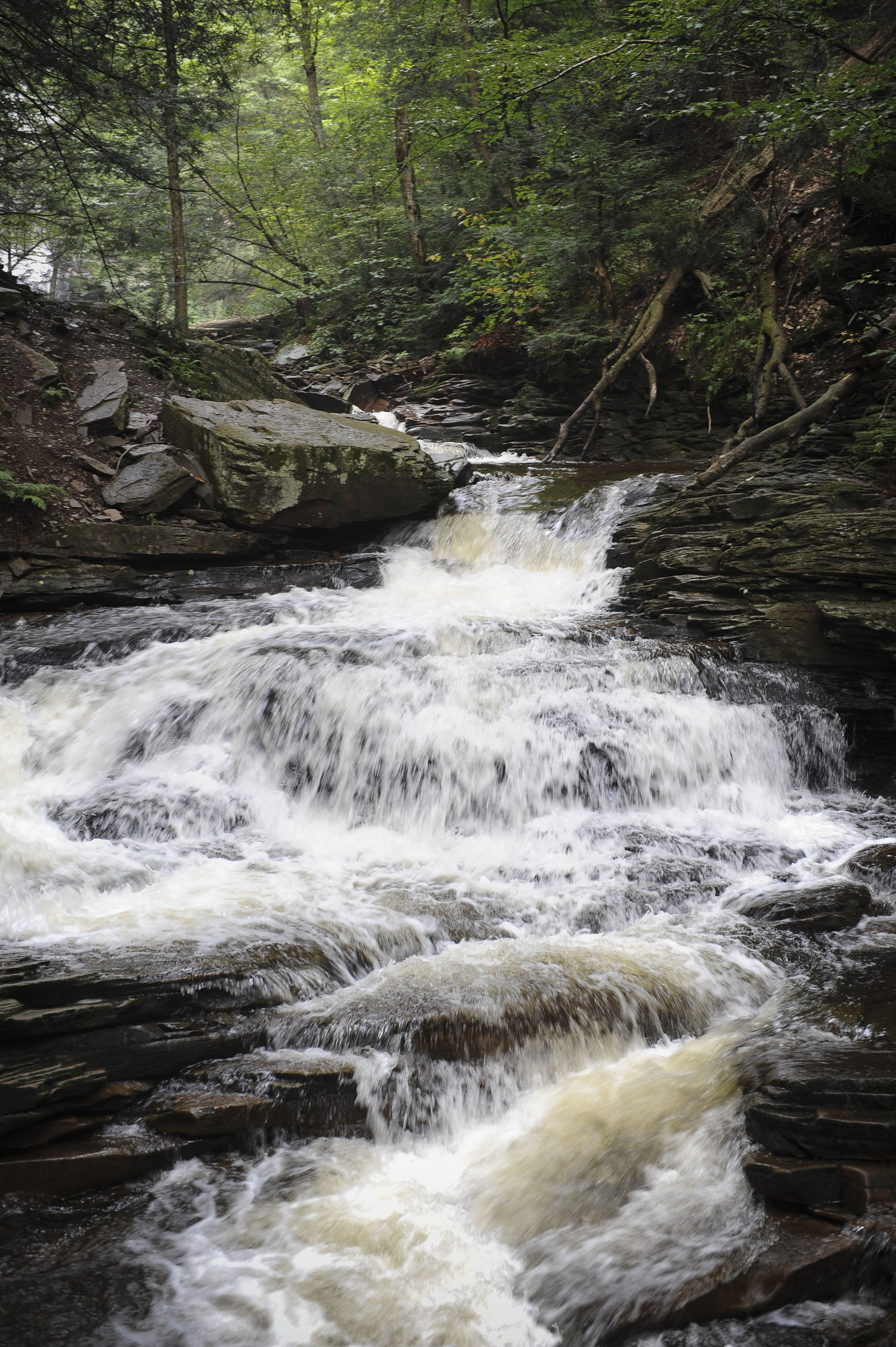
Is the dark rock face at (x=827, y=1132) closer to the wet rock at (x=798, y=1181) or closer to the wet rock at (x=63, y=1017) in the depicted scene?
the wet rock at (x=798, y=1181)

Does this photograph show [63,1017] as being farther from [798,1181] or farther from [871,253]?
[871,253]

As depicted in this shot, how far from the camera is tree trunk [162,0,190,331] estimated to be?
31.0 feet

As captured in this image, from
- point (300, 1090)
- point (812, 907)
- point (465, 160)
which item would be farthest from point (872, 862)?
point (465, 160)

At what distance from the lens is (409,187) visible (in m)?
17.3

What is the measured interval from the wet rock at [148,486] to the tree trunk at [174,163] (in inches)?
170

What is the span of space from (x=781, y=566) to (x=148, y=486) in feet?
22.8

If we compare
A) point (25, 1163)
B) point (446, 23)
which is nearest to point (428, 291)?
point (446, 23)

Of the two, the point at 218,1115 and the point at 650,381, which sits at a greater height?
the point at 650,381

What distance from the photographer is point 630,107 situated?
12.9m

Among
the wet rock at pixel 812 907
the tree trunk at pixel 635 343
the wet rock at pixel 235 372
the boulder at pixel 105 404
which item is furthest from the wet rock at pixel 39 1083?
the tree trunk at pixel 635 343

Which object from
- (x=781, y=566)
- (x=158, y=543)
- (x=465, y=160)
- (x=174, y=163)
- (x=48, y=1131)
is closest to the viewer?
(x=48, y=1131)

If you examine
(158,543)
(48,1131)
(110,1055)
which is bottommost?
(48,1131)

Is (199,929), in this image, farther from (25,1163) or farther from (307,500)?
(307,500)

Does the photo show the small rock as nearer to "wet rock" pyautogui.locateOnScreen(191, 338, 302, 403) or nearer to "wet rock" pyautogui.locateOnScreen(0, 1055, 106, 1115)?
"wet rock" pyautogui.locateOnScreen(191, 338, 302, 403)
